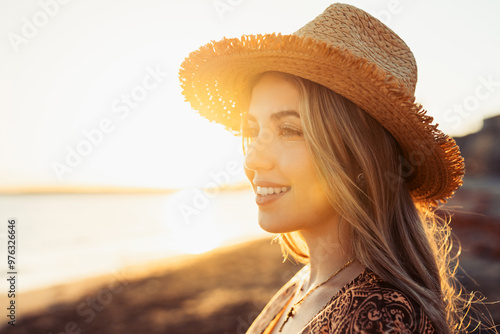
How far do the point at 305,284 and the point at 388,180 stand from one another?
2.53 ft

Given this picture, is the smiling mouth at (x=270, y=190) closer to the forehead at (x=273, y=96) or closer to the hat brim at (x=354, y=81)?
the forehead at (x=273, y=96)

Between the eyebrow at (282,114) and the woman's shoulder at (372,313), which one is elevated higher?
the eyebrow at (282,114)

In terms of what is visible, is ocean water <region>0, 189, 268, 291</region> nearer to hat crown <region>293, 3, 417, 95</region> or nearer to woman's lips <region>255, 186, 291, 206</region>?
woman's lips <region>255, 186, 291, 206</region>

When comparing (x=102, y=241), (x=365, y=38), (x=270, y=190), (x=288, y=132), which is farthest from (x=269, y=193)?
(x=102, y=241)

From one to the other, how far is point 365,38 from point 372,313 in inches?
47.7

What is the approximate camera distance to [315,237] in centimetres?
210

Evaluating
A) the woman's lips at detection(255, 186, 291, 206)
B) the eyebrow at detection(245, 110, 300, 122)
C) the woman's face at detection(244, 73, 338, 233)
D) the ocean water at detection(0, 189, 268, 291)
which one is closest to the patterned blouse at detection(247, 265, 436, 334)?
the woman's face at detection(244, 73, 338, 233)

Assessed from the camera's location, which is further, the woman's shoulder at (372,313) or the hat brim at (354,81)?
the hat brim at (354,81)

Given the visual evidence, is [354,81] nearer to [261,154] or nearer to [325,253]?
[261,154]

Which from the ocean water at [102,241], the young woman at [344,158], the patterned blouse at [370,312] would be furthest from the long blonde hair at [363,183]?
the ocean water at [102,241]

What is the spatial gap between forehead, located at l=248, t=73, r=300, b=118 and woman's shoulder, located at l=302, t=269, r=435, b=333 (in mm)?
909

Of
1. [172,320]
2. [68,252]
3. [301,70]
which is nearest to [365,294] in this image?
[301,70]

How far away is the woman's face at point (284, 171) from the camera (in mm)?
1911

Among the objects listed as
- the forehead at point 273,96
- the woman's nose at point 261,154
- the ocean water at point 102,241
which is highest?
the ocean water at point 102,241
